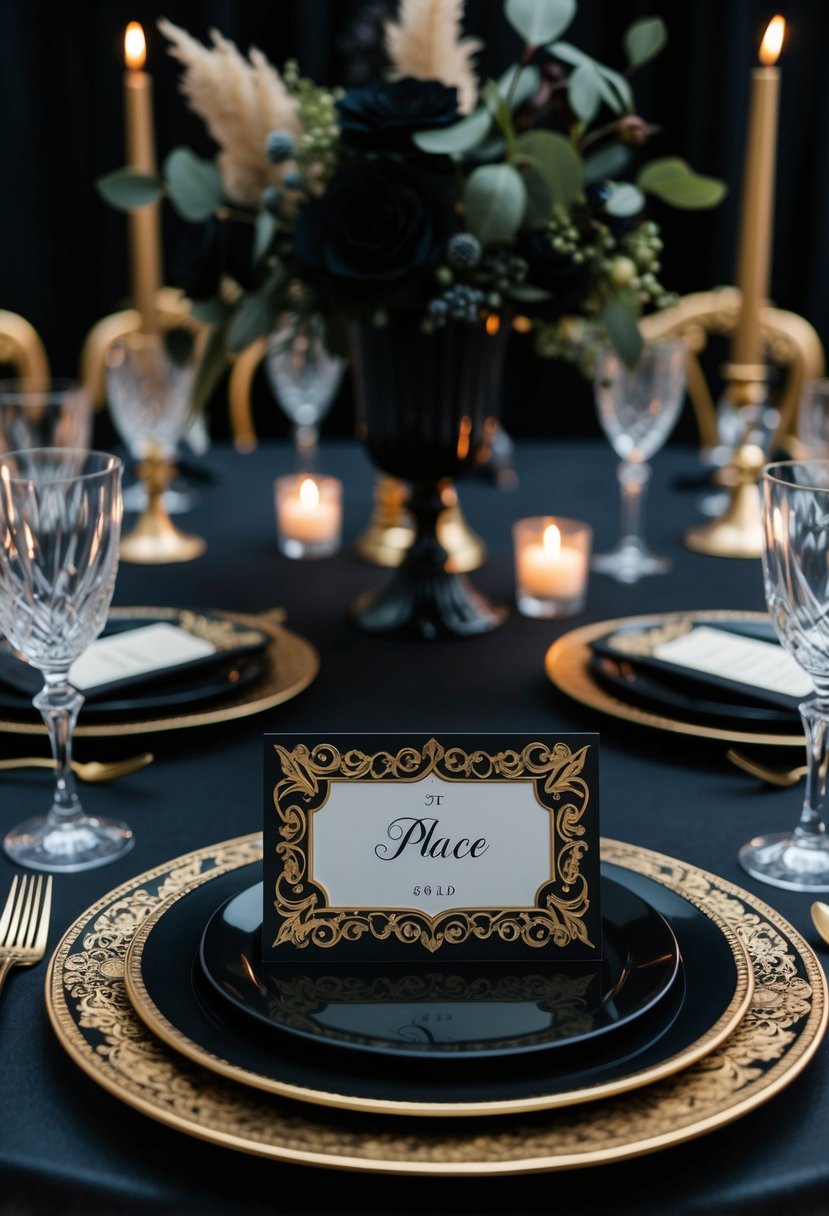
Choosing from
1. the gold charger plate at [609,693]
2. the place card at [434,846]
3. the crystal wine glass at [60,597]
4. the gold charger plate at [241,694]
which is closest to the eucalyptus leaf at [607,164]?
the gold charger plate at [609,693]

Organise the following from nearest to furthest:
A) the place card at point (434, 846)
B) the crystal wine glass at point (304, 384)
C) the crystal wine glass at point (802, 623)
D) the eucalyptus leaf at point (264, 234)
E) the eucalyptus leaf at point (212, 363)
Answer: the place card at point (434, 846) < the crystal wine glass at point (802, 623) < the eucalyptus leaf at point (264, 234) < the eucalyptus leaf at point (212, 363) < the crystal wine glass at point (304, 384)

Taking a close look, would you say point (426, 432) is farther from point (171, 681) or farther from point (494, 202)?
point (171, 681)

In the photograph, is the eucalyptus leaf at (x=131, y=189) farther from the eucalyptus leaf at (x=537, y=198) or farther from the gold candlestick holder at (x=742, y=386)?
the gold candlestick holder at (x=742, y=386)

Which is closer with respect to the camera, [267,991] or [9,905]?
[267,991]

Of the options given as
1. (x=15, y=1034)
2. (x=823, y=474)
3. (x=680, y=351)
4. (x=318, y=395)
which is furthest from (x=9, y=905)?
(x=318, y=395)

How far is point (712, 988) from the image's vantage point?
711mm

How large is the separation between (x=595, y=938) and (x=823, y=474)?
1.61 ft

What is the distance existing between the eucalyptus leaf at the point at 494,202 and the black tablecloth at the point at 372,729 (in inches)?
15.8

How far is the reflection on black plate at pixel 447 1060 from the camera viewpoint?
0.61 metres

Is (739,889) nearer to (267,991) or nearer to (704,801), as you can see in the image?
(704,801)

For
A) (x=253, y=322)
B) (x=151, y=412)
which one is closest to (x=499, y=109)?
(x=253, y=322)

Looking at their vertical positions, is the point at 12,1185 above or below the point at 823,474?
below

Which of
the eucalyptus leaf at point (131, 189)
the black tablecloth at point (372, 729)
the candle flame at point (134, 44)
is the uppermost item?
the candle flame at point (134, 44)

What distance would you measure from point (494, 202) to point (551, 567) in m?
0.41
